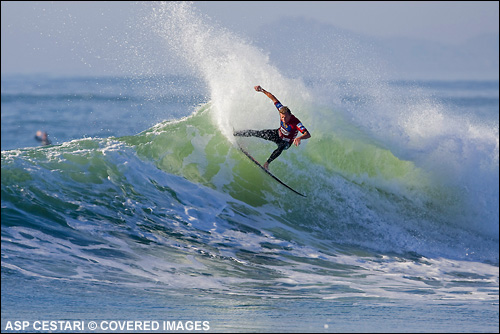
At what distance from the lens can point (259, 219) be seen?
11.3 metres

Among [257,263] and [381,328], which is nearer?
[381,328]

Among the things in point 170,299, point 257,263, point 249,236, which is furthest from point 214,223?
point 170,299

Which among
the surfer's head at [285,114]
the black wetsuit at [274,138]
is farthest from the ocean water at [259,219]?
the surfer's head at [285,114]

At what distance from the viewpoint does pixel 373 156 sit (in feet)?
44.9

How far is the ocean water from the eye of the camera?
294 inches

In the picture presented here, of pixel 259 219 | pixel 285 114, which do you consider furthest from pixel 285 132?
pixel 259 219

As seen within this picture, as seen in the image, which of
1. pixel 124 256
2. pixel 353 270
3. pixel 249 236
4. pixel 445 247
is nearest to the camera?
pixel 124 256

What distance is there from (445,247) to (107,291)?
694 cm

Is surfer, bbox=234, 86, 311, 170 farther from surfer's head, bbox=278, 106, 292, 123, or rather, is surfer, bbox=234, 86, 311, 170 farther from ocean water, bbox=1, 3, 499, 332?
ocean water, bbox=1, 3, 499, 332

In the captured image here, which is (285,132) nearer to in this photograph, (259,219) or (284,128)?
(284,128)

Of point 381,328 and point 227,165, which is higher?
point 227,165

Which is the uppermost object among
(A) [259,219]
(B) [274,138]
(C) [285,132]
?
(B) [274,138]

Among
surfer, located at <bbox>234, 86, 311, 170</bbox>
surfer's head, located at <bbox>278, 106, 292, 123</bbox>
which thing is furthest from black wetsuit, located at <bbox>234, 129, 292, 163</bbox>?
surfer's head, located at <bbox>278, 106, 292, 123</bbox>

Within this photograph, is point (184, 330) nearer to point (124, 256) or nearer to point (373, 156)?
point (124, 256)
